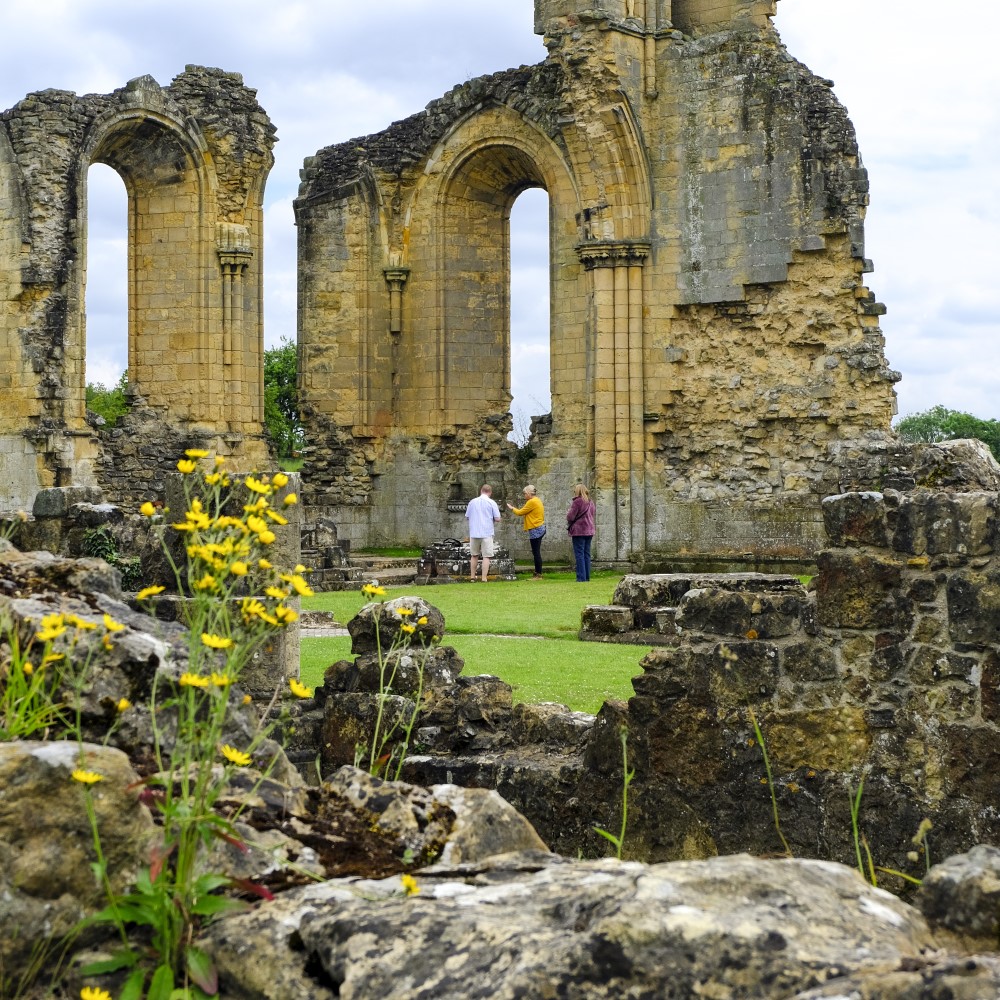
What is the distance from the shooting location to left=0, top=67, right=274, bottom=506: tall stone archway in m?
19.7

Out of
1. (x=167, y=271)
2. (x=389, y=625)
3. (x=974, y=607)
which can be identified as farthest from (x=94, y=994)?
(x=167, y=271)

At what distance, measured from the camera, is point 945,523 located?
5.73m

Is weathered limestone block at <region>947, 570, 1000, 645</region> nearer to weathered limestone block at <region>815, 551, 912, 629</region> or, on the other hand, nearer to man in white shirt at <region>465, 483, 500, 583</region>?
weathered limestone block at <region>815, 551, 912, 629</region>

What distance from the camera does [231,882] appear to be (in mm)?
2850

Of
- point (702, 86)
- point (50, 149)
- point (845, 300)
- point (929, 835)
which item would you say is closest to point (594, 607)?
point (929, 835)

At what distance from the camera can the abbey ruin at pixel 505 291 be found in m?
18.8

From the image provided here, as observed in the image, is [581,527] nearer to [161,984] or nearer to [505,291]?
[505,291]

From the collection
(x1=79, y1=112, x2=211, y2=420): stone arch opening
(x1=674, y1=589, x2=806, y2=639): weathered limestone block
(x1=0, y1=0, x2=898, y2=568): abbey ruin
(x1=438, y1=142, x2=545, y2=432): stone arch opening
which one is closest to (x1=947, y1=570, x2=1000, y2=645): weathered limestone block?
(x1=674, y1=589, x2=806, y2=639): weathered limestone block

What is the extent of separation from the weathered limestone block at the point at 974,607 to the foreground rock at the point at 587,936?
10.6ft

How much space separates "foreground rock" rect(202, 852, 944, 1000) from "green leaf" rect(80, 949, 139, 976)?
14cm

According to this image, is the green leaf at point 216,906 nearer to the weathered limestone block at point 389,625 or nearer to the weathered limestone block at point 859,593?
the weathered limestone block at point 859,593

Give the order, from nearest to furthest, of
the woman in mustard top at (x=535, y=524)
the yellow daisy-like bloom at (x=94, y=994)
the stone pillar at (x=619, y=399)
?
the yellow daisy-like bloom at (x=94, y=994) → the woman in mustard top at (x=535, y=524) → the stone pillar at (x=619, y=399)

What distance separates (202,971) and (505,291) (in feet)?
66.2

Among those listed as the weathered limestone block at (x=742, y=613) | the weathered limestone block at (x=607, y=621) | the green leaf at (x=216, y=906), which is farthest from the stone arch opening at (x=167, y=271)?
the green leaf at (x=216, y=906)
